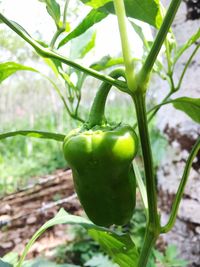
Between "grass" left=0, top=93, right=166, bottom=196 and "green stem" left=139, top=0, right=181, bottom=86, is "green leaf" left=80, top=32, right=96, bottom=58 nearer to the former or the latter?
"green stem" left=139, top=0, right=181, bottom=86

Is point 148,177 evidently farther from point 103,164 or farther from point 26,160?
point 26,160

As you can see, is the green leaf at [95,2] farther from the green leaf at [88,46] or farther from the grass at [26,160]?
the grass at [26,160]

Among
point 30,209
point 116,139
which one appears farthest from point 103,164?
point 30,209

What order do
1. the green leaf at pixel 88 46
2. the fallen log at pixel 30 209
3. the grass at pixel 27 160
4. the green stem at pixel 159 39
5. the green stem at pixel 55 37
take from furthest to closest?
the grass at pixel 27 160 < the fallen log at pixel 30 209 < the green leaf at pixel 88 46 < the green stem at pixel 55 37 < the green stem at pixel 159 39

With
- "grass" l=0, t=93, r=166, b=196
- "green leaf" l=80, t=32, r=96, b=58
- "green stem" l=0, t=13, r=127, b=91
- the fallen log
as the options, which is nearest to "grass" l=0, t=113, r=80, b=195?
"grass" l=0, t=93, r=166, b=196

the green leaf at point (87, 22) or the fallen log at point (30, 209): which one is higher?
the green leaf at point (87, 22)

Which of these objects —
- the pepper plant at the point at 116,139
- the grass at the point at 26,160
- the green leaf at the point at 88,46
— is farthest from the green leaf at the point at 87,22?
the grass at the point at 26,160

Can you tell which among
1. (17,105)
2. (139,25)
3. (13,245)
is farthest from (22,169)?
(17,105)
